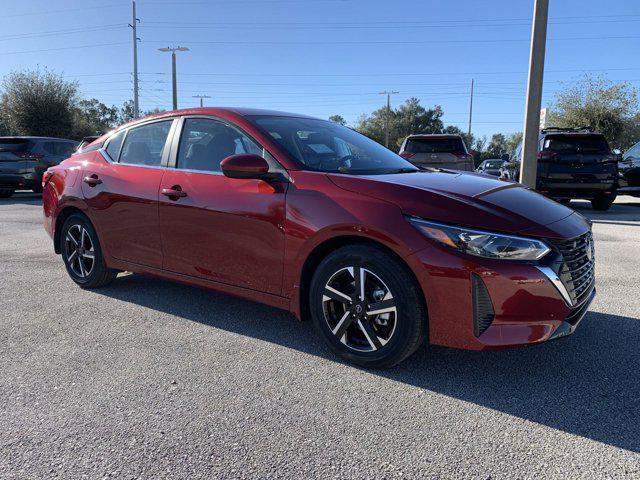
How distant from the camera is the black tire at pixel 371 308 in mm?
2736

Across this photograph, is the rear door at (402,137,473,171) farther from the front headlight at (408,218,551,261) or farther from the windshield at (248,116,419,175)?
the front headlight at (408,218,551,261)

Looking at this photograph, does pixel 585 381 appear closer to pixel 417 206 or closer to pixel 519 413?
pixel 519 413

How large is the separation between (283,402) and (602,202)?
11027 millimetres

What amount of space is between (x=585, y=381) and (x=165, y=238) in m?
3.00

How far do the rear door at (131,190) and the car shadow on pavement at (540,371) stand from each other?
0.62 meters

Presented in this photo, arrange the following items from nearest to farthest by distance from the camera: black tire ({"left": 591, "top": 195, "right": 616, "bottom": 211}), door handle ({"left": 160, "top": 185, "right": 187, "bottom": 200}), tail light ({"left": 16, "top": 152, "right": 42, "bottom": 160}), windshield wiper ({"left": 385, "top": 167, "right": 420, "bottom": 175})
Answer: windshield wiper ({"left": 385, "top": 167, "right": 420, "bottom": 175}), door handle ({"left": 160, "top": 185, "right": 187, "bottom": 200}), black tire ({"left": 591, "top": 195, "right": 616, "bottom": 211}), tail light ({"left": 16, "top": 152, "right": 42, "bottom": 160})

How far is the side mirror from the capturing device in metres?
3.12

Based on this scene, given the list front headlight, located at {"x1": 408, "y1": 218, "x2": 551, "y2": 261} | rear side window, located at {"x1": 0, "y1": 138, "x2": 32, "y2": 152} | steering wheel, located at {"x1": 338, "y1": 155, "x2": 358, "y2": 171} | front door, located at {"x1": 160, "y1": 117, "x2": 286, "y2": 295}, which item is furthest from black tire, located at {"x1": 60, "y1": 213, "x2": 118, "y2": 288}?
rear side window, located at {"x1": 0, "y1": 138, "x2": 32, "y2": 152}

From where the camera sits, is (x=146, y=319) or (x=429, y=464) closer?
(x=429, y=464)

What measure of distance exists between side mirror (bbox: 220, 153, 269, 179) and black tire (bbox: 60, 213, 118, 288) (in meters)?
1.95

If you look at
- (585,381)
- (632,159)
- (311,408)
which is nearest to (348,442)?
(311,408)

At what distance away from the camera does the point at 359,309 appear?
292cm

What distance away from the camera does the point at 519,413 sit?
2.50m

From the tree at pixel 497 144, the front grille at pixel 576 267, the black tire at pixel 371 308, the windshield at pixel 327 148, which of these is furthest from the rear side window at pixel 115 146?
the tree at pixel 497 144
